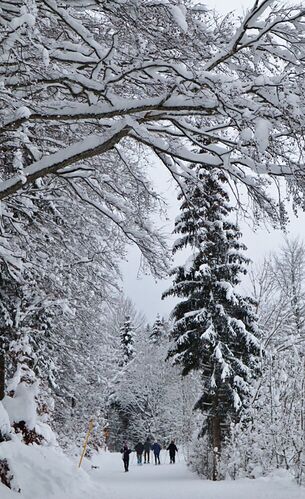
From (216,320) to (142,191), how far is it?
10852 millimetres

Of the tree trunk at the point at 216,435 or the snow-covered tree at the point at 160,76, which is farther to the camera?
the tree trunk at the point at 216,435

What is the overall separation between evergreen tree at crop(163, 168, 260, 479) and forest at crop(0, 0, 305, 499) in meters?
0.06

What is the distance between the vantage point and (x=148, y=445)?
28625 mm

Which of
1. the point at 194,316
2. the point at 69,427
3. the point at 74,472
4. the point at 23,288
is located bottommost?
the point at 74,472

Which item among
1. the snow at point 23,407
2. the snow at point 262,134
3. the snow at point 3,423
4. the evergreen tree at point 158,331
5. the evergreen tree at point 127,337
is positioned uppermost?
the evergreen tree at point 158,331

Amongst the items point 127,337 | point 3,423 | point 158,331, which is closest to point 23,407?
point 3,423

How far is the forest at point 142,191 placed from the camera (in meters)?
4.50

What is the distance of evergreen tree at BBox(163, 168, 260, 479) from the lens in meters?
17.0

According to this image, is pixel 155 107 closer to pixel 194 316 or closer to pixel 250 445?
pixel 250 445

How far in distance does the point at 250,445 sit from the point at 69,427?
→ 7975 millimetres

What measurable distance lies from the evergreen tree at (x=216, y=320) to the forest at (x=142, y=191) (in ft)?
0.19

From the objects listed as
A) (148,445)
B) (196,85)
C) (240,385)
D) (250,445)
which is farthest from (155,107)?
(148,445)

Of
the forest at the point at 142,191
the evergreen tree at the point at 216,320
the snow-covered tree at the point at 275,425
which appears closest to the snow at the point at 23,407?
the forest at the point at 142,191

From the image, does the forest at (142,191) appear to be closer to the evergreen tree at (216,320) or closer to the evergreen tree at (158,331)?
the evergreen tree at (216,320)
